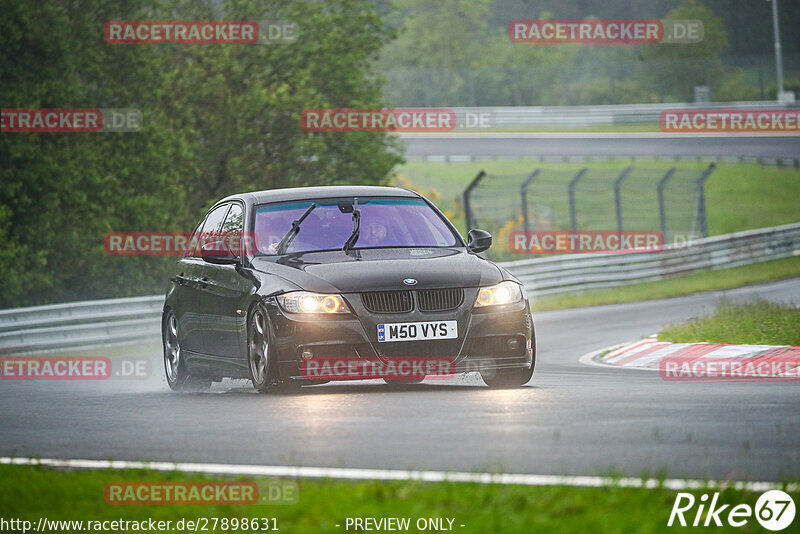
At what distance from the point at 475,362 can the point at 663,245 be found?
23486mm

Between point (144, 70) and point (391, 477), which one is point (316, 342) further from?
point (144, 70)

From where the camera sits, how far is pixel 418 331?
1061cm

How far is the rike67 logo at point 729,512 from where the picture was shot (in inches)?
218

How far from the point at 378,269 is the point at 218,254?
1610mm

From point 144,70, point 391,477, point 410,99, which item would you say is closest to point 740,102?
point 410,99

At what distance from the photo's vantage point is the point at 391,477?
22.0 feet

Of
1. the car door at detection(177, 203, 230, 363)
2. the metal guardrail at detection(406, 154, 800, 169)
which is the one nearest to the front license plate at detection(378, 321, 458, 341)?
the car door at detection(177, 203, 230, 363)

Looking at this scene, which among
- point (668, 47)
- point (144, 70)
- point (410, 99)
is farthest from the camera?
point (668, 47)

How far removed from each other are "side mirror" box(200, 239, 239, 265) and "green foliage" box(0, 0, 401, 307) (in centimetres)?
1613
